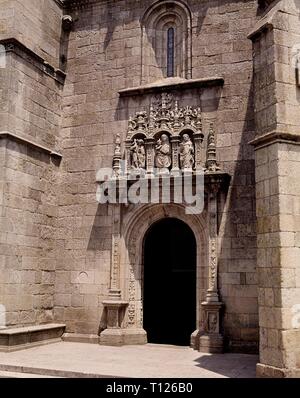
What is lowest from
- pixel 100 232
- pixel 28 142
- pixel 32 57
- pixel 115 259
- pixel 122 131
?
pixel 115 259

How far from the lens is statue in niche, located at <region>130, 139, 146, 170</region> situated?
37.2 ft

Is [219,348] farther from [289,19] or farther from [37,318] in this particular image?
[289,19]

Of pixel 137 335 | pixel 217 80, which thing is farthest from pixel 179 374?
pixel 217 80

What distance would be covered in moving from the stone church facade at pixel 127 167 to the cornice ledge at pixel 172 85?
0.11 feet

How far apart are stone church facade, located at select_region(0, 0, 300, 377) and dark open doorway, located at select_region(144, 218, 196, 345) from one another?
42 millimetres

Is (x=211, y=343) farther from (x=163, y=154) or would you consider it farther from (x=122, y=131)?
(x=122, y=131)

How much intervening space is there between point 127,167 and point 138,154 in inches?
16.1

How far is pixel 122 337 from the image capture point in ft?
35.1


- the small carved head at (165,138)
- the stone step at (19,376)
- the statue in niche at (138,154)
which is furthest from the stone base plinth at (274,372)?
the small carved head at (165,138)

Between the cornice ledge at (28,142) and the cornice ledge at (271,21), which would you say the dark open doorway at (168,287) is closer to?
the cornice ledge at (28,142)

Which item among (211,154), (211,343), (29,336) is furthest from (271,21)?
(29,336)

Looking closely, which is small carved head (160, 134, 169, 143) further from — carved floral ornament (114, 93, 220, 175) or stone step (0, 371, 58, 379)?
stone step (0, 371, 58, 379)

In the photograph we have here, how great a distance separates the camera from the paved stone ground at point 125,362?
7793mm

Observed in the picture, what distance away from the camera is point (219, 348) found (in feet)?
32.4
